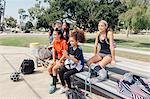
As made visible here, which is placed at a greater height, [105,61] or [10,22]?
[10,22]

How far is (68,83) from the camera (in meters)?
6.75

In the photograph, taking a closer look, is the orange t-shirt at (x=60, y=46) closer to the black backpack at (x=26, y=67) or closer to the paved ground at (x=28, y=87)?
the paved ground at (x=28, y=87)

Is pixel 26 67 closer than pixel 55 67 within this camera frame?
No

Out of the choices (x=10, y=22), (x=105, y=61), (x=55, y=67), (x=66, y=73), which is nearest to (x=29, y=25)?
(x=10, y=22)

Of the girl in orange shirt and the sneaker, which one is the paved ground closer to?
the sneaker

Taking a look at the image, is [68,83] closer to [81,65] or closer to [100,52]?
[81,65]

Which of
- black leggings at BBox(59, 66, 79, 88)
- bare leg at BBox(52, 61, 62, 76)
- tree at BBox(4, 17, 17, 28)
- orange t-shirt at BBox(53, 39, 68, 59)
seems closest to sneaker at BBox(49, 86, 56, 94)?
bare leg at BBox(52, 61, 62, 76)

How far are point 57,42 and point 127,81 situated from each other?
305 centimetres

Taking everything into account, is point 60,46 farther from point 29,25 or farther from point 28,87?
point 29,25

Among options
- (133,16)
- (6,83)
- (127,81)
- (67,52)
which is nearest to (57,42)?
(67,52)

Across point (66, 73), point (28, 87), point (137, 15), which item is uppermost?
point (137, 15)

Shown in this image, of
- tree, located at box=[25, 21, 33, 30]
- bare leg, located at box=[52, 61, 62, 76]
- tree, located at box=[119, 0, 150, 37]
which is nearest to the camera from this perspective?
bare leg, located at box=[52, 61, 62, 76]

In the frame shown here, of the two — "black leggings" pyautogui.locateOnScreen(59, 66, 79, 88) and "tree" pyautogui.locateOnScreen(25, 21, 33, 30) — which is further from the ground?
"tree" pyautogui.locateOnScreen(25, 21, 33, 30)

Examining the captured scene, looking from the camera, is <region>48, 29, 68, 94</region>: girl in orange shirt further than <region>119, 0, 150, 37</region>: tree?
No
